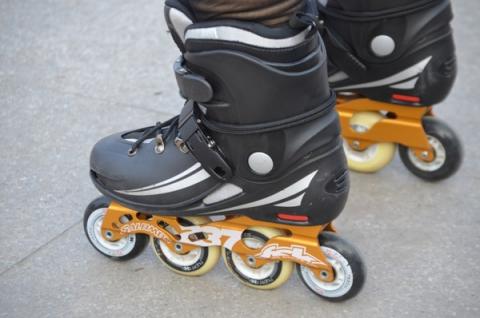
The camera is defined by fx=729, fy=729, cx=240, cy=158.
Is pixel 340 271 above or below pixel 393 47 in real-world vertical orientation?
below

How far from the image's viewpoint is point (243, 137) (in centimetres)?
172

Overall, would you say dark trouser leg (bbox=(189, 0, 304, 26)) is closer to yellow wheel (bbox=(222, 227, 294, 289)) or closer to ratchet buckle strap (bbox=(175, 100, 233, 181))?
ratchet buckle strap (bbox=(175, 100, 233, 181))

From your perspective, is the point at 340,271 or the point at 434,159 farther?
the point at 434,159

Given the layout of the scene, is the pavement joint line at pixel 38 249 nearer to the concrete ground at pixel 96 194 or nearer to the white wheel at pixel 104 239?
the concrete ground at pixel 96 194

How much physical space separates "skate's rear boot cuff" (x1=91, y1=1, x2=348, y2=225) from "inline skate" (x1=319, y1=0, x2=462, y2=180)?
0.55 meters

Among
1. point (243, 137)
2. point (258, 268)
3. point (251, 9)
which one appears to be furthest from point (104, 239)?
point (251, 9)

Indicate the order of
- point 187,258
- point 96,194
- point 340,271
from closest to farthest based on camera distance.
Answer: point 340,271, point 187,258, point 96,194

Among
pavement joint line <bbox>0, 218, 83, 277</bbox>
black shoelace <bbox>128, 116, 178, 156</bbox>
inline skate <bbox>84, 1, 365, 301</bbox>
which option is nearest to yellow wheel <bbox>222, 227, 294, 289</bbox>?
inline skate <bbox>84, 1, 365, 301</bbox>

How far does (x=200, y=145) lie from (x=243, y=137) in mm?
122

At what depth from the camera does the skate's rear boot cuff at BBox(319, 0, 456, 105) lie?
2.21 m

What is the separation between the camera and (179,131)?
1.83 m

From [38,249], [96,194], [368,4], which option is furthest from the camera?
[96,194]

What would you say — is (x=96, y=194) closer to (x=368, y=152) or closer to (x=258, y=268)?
(x=258, y=268)

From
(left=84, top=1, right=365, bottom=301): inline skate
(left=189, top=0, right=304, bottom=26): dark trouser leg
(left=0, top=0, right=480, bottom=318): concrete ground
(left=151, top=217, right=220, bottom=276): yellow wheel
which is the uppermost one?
(left=189, top=0, right=304, bottom=26): dark trouser leg
